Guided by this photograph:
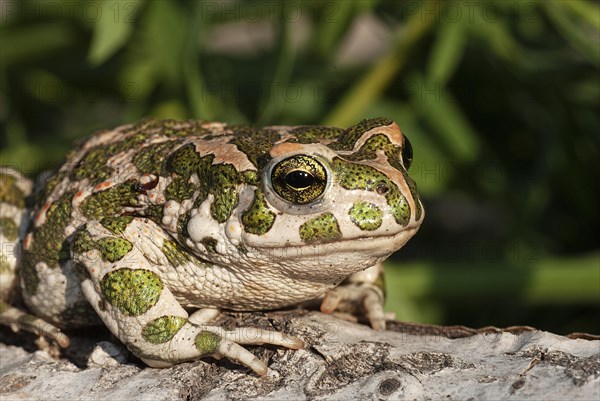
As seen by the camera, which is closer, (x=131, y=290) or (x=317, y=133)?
(x=131, y=290)

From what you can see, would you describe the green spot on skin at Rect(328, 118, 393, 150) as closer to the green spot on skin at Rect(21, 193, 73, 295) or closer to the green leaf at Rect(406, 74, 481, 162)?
the green spot on skin at Rect(21, 193, 73, 295)

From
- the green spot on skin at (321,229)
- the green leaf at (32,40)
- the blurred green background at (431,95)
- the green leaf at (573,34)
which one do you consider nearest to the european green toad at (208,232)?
the green spot on skin at (321,229)

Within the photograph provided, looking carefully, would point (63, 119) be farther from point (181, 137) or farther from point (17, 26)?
point (181, 137)

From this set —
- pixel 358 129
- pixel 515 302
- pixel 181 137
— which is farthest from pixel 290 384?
pixel 515 302

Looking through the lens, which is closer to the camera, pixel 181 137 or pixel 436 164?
pixel 181 137

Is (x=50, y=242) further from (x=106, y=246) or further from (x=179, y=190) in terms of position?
(x=179, y=190)

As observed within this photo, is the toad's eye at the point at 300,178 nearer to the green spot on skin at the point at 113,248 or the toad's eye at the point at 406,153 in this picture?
the toad's eye at the point at 406,153

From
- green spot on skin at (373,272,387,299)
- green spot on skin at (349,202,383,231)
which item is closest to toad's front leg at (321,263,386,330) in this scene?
green spot on skin at (373,272,387,299)

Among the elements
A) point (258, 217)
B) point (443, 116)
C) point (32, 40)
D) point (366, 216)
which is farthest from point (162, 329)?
point (32, 40)
